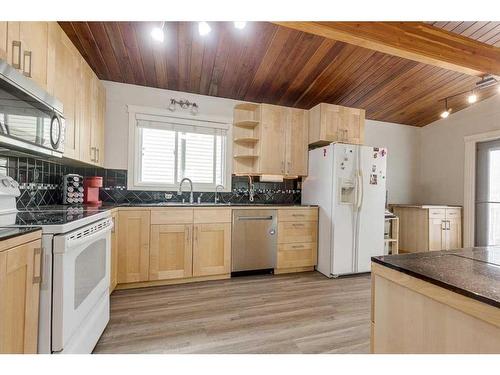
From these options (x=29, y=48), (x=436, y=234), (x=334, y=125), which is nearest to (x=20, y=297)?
(x=29, y=48)

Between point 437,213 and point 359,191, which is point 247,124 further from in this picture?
point 437,213

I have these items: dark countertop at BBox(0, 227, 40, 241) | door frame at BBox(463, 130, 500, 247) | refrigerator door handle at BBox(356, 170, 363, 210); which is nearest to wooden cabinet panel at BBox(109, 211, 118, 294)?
dark countertop at BBox(0, 227, 40, 241)

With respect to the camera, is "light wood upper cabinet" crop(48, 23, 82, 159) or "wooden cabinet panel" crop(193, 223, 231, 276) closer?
"light wood upper cabinet" crop(48, 23, 82, 159)

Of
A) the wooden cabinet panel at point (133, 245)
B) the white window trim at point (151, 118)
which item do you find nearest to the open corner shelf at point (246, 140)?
the white window trim at point (151, 118)

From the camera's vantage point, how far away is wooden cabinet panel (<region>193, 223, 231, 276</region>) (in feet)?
9.20

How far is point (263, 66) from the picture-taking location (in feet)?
9.37

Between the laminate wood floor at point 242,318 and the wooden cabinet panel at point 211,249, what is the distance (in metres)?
0.15

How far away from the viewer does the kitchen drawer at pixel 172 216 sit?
2654 millimetres

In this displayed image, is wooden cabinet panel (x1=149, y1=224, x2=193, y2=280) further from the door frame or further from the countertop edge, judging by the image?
the door frame

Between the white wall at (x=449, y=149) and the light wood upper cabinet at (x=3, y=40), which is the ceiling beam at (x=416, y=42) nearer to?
the light wood upper cabinet at (x=3, y=40)

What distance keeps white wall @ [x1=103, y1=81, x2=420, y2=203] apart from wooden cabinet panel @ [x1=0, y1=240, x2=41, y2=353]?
2.21 m
